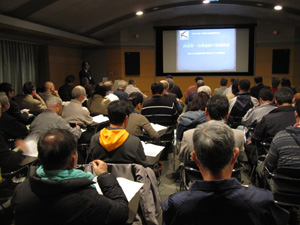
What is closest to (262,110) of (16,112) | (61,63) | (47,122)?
(47,122)

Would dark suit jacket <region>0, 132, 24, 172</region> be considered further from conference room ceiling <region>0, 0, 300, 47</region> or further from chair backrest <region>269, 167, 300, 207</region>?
conference room ceiling <region>0, 0, 300, 47</region>

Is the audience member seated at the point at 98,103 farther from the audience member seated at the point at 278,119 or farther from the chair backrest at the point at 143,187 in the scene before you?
the chair backrest at the point at 143,187

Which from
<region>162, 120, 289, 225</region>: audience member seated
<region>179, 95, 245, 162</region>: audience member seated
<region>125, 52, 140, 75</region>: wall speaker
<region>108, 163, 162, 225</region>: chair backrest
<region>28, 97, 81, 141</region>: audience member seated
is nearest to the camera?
<region>162, 120, 289, 225</region>: audience member seated

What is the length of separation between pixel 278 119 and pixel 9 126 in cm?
310

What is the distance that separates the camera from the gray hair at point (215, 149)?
1.18 meters

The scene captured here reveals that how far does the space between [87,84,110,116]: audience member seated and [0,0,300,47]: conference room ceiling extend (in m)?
2.16

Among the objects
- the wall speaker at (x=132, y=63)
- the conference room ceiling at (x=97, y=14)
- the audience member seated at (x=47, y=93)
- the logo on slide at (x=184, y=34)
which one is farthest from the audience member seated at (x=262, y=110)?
the wall speaker at (x=132, y=63)

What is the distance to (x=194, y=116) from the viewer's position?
11.5 feet

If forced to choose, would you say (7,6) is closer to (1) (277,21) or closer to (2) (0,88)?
(2) (0,88)

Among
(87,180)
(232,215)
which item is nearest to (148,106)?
(87,180)

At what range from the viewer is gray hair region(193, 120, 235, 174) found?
1.18 metres

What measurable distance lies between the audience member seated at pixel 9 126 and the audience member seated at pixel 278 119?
2.80 m

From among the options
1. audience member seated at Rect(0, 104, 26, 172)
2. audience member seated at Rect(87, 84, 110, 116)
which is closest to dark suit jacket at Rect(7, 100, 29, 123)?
audience member seated at Rect(87, 84, 110, 116)

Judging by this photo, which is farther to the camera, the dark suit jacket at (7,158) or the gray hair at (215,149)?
the dark suit jacket at (7,158)
